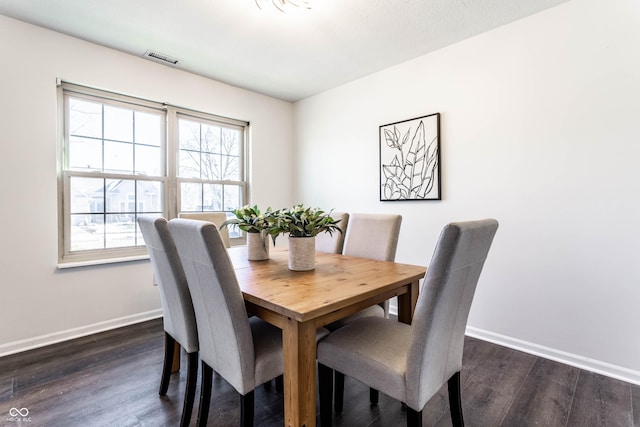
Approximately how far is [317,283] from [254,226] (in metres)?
0.66

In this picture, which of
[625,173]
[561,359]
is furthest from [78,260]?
[625,173]

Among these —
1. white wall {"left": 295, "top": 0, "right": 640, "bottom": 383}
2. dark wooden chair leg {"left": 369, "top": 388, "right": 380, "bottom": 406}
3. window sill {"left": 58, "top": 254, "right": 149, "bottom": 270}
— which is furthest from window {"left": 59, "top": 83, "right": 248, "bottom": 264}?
dark wooden chair leg {"left": 369, "top": 388, "right": 380, "bottom": 406}

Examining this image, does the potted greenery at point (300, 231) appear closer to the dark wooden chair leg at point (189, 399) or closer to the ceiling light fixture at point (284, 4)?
the dark wooden chair leg at point (189, 399)

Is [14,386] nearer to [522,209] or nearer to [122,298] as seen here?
[122,298]

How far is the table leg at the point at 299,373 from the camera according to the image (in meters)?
1.13

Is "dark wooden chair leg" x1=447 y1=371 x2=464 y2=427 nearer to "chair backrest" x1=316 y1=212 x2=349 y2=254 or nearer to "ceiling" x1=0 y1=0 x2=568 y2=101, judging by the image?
"chair backrest" x1=316 y1=212 x2=349 y2=254

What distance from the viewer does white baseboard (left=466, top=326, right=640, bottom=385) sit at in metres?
1.95

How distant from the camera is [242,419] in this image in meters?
1.23

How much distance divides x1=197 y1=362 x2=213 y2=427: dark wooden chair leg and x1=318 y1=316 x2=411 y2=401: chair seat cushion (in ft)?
1.65

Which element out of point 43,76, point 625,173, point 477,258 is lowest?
point 477,258

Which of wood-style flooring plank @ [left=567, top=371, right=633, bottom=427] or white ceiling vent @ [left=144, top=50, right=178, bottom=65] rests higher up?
white ceiling vent @ [left=144, top=50, right=178, bottom=65]

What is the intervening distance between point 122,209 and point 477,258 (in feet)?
9.84

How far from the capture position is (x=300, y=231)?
5.47 ft

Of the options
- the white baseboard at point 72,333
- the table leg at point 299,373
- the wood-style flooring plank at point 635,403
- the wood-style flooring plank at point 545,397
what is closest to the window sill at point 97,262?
the white baseboard at point 72,333
